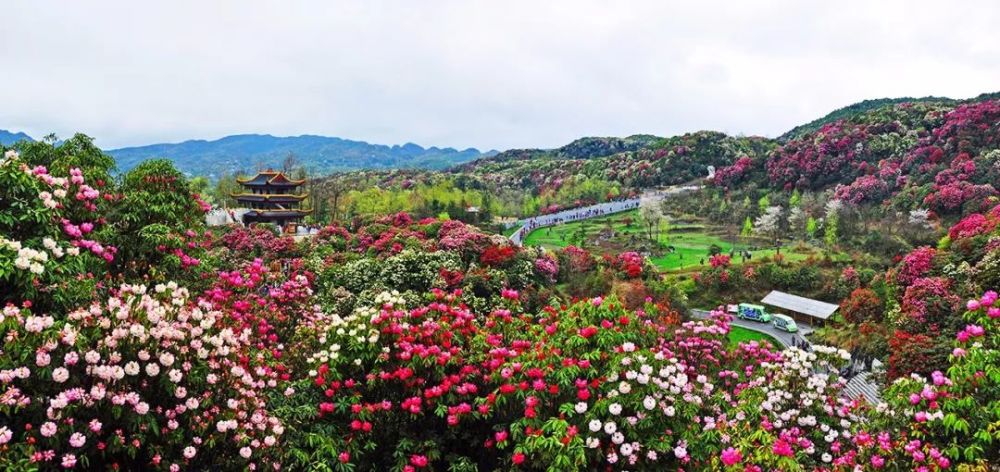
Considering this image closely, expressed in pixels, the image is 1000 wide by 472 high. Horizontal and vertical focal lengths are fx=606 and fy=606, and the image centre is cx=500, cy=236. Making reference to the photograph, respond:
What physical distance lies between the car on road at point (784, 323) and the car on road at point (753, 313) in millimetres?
521

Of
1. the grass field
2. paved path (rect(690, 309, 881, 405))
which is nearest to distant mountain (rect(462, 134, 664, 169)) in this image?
the grass field

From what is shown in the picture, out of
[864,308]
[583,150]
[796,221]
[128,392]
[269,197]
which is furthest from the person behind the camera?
[583,150]

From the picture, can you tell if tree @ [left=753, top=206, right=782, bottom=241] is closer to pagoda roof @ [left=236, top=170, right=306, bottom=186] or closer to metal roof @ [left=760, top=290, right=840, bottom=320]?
metal roof @ [left=760, top=290, right=840, bottom=320]

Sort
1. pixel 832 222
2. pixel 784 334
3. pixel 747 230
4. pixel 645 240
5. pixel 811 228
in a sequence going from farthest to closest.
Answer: pixel 747 230, pixel 645 240, pixel 811 228, pixel 832 222, pixel 784 334

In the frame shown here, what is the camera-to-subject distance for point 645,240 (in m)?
43.8

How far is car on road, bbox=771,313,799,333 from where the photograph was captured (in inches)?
1057

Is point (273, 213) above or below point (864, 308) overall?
above

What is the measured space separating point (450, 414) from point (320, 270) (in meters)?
14.0

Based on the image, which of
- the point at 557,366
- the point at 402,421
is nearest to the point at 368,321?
the point at 402,421

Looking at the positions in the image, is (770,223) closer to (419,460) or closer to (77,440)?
(419,460)

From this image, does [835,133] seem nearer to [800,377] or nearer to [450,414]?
[800,377]

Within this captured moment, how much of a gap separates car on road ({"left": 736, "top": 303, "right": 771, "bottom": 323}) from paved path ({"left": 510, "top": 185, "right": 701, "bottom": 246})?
906 inches

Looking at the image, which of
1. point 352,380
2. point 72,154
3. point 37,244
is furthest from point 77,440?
point 72,154

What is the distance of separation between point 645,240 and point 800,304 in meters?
15.7
